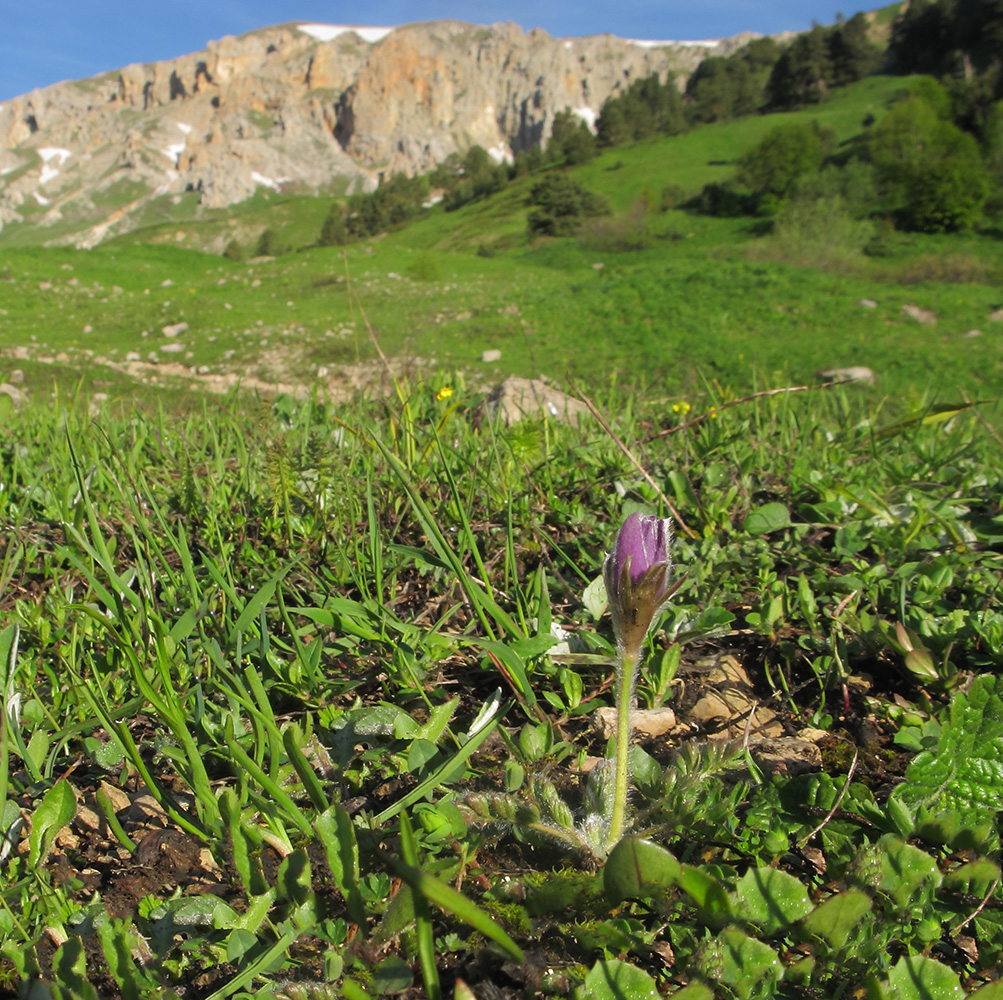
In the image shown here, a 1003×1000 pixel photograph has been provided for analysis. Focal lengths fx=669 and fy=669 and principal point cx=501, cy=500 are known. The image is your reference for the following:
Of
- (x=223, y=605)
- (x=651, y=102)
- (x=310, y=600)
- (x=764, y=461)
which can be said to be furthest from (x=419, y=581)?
(x=651, y=102)

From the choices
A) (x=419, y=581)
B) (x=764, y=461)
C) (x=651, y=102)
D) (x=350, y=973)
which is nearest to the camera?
(x=350, y=973)

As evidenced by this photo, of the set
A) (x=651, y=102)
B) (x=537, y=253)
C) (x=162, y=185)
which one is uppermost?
(x=162, y=185)

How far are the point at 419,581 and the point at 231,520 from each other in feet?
2.03

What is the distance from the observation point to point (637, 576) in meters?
0.87

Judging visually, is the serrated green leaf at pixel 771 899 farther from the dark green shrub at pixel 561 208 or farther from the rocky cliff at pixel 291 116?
the rocky cliff at pixel 291 116

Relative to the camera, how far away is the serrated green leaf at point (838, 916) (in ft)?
2.51

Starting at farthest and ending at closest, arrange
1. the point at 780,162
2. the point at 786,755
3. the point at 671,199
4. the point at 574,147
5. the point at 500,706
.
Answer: the point at 574,147, the point at 671,199, the point at 780,162, the point at 500,706, the point at 786,755

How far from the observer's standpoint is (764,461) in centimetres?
222

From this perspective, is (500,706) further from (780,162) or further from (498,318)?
(780,162)

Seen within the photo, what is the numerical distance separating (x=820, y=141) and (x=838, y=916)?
5343 centimetres

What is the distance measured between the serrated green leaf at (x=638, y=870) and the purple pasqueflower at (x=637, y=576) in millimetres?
238

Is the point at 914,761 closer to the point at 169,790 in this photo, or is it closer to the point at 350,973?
the point at 350,973

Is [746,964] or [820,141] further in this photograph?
[820,141]

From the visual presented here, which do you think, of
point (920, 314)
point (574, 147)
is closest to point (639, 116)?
point (574, 147)
